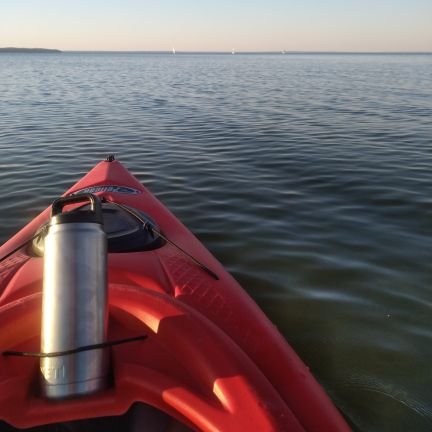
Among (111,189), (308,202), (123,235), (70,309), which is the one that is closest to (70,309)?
(70,309)

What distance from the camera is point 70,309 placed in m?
1.98

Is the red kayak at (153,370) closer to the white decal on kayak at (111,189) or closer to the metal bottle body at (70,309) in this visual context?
the metal bottle body at (70,309)

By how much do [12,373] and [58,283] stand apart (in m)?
0.49

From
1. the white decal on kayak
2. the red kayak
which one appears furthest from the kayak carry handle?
the white decal on kayak

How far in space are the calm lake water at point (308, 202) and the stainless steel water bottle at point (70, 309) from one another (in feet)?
6.22

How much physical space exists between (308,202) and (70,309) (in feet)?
17.4

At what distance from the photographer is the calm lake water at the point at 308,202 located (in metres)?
3.65

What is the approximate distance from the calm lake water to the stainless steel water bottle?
6.22ft

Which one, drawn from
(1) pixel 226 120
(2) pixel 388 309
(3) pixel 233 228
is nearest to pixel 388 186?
(3) pixel 233 228

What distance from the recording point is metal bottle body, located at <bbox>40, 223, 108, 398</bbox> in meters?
1.98

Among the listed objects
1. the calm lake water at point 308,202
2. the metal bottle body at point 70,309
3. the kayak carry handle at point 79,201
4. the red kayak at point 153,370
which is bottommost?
the calm lake water at point 308,202

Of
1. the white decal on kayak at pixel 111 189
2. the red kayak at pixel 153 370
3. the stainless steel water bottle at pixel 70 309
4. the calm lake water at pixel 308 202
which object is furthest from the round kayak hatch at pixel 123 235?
the stainless steel water bottle at pixel 70 309

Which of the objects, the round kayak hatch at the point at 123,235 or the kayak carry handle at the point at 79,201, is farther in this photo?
the round kayak hatch at the point at 123,235

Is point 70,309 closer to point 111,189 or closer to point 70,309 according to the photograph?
point 70,309
